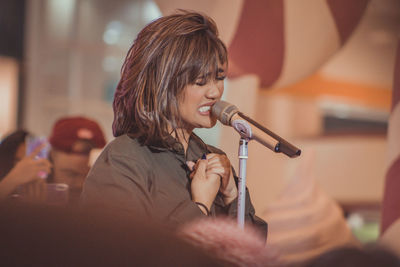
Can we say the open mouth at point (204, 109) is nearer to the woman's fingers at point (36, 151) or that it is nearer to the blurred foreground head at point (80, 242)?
the blurred foreground head at point (80, 242)

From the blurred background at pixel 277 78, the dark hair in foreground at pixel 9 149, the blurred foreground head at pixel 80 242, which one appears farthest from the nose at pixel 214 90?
the dark hair in foreground at pixel 9 149

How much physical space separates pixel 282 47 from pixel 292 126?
3.31 ft

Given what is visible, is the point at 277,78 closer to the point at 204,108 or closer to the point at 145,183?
the point at 204,108

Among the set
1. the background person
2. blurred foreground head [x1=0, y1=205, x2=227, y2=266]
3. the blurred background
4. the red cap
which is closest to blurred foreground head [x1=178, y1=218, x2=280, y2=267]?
blurred foreground head [x1=0, y1=205, x2=227, y2=266]

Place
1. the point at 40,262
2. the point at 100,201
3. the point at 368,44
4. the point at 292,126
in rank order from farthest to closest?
the point at 368,44 → the point at 292,126 → the point at 100,201 → the point at 40,262

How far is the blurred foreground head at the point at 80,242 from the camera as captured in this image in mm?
389

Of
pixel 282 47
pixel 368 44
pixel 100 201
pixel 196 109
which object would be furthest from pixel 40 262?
pixel 368 44

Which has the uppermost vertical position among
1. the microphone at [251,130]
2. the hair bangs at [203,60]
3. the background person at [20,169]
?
the hair bangs at [203,60]

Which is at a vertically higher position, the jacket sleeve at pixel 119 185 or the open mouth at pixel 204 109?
the open mouth at pixel 204 109

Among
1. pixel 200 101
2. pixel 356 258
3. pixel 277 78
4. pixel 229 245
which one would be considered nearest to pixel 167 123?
pixel 200 101

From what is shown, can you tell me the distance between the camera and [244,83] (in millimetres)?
1138

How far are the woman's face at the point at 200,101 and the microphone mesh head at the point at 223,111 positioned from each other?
13mm

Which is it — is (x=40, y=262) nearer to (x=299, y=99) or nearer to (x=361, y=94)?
(x=299, y=99)

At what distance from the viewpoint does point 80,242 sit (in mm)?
395
